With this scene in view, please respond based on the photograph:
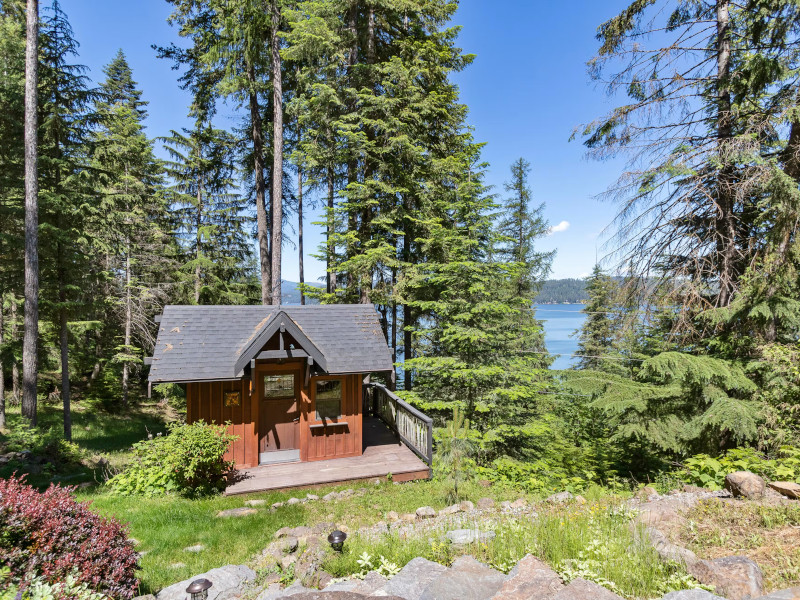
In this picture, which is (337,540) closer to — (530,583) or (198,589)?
(198,589)

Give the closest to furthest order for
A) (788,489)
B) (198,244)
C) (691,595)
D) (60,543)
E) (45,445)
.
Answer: (691,595) → (60,543) → (788,489) → (45,445) → (198,244)

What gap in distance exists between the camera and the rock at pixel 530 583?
8.78 feet

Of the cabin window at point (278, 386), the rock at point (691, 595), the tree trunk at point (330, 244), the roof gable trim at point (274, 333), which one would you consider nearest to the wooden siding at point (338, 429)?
the cabin window at point (278, 386)

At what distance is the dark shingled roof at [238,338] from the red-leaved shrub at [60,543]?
4.42 m

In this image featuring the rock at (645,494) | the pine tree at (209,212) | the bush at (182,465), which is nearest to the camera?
the rock at (645,494)

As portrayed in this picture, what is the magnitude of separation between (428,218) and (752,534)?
1018 centimetres

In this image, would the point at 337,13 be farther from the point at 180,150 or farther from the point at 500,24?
the point at 180,150

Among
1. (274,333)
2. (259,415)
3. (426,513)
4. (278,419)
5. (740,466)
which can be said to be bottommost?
(426,513)

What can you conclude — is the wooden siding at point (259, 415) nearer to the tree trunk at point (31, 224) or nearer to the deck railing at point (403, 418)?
the deck railing at point (403, 418)

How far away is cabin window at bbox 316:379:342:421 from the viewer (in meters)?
8.84

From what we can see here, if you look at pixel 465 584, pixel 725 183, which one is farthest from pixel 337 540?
pixel 725 183

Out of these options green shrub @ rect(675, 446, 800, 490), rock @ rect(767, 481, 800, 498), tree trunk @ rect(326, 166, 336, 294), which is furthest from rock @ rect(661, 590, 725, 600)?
tree trunk @ rect(326, 166, 336, 294)

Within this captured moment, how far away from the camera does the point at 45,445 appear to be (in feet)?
31.0

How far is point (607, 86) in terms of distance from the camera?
7.83m
